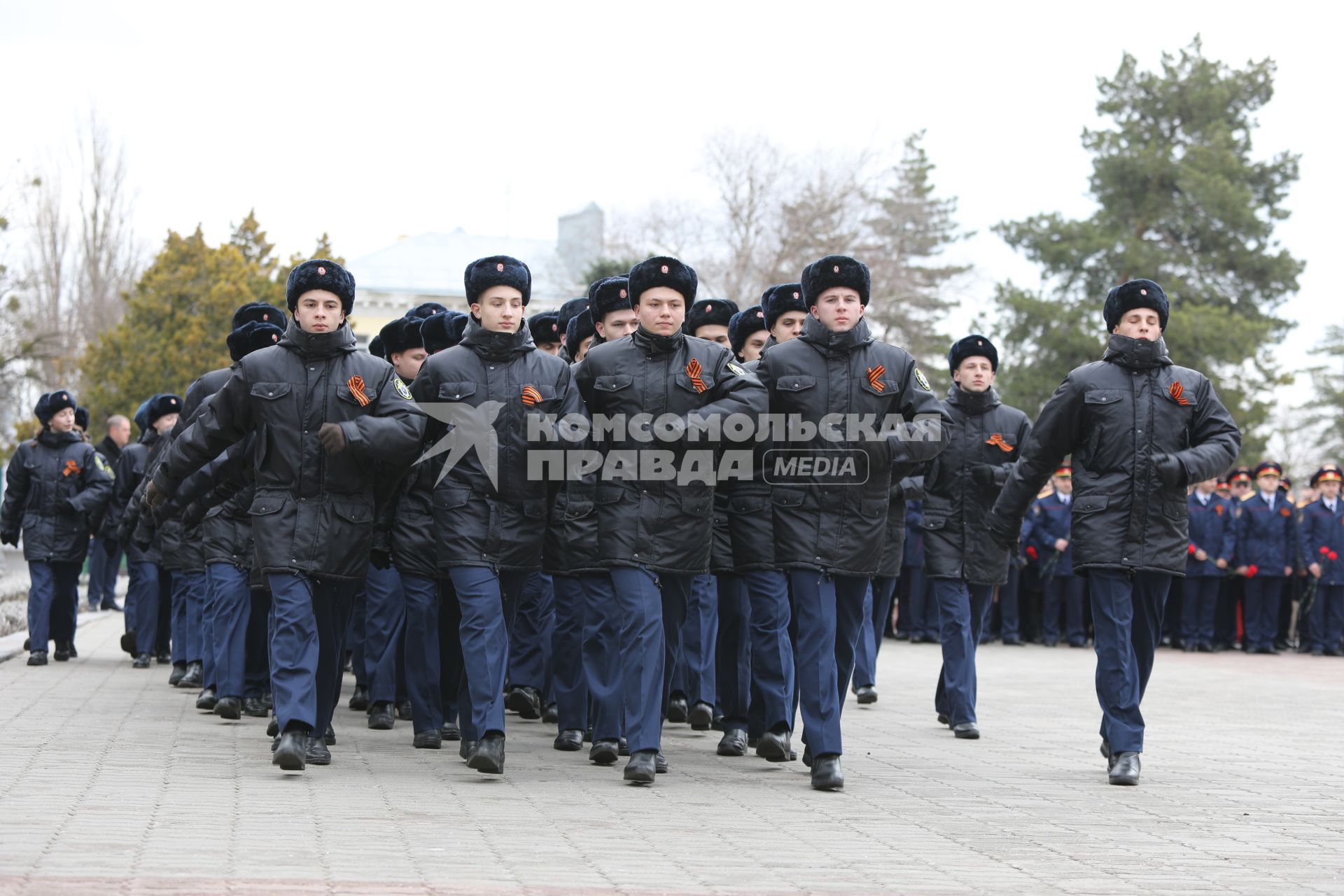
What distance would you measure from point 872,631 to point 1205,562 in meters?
10.2

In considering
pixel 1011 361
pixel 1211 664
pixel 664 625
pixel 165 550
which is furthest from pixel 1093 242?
pixel 664 625

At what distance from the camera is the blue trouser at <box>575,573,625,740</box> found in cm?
811

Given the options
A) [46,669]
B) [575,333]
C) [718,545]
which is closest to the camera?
[718,545]

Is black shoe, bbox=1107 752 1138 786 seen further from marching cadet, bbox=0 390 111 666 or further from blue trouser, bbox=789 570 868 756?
marching cadet, bbox=0 390 111 666

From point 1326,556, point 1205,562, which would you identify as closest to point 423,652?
point 1205,562

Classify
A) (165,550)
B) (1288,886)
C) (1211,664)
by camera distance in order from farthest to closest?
(1211,664) < (165,550) < (1288,886)

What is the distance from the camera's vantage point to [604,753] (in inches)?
316

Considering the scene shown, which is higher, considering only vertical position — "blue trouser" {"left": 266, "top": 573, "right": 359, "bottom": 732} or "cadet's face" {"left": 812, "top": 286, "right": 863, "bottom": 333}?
"cadet's face" {"left": 812, "top": 286, "right": 863, "bottom": 333}

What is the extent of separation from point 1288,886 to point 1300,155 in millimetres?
38447

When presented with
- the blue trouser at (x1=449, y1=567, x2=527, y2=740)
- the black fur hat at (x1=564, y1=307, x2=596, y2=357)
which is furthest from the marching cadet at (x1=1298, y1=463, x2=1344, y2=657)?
the blue trouser at (x1=449, y1=567, x2=527, y2=740)

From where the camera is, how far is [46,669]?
12945mm

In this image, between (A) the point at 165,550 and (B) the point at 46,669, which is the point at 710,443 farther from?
(B) the point at 46,669

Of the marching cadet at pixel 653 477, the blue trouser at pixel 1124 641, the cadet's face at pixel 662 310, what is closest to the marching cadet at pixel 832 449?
the marching cadet at pixel 653 477

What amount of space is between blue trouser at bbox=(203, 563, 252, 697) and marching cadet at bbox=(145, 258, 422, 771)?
2260 mm
